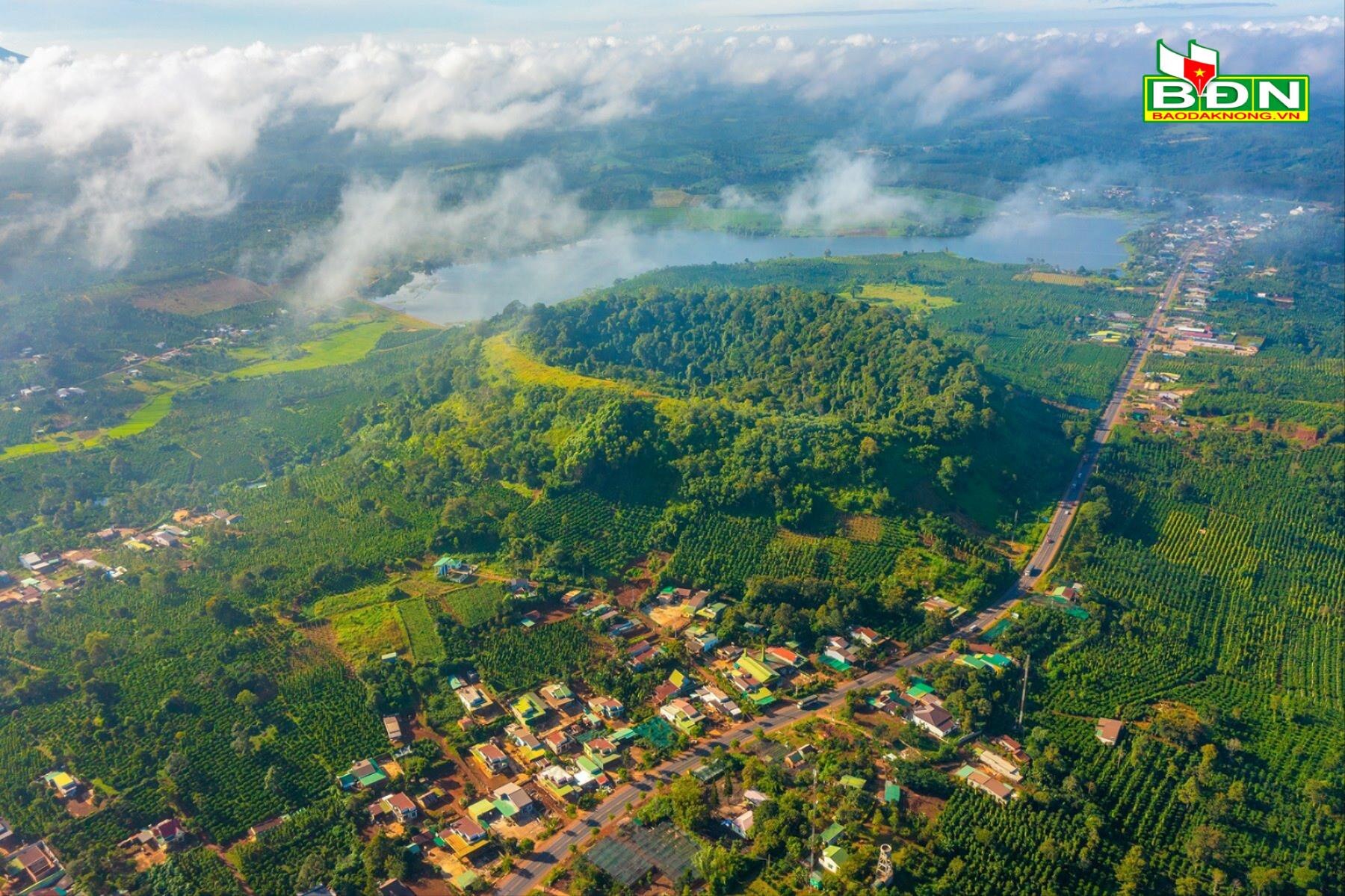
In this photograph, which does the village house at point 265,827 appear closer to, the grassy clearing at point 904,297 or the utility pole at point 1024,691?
the utility pole at point 1024,691

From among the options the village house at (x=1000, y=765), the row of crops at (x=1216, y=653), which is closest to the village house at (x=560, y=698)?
the village house at (x=1000, y=765)

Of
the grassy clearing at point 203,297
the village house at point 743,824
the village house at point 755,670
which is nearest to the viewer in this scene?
the village house at point 743,824

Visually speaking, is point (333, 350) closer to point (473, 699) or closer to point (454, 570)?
point (454, 570)

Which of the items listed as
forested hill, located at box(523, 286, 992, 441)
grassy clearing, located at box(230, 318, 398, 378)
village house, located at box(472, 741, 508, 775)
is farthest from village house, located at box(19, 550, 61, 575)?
grassy clearing, located at box(230, 318, 398, 378)

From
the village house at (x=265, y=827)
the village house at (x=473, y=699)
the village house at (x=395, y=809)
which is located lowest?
the village house at (x=473, y=699)

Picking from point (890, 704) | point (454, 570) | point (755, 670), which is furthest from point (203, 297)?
point (890, 704)

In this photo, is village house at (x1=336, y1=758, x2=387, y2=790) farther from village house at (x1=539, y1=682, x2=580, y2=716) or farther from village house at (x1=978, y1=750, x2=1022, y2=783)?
village house at (x1=978, y1=750, x2=1022, y2=783)

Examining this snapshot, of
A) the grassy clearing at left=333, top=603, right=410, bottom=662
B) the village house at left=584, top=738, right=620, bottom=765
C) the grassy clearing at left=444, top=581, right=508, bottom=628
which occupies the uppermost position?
the grassy clearing at left=333, top=603, right=410, bottom=662
